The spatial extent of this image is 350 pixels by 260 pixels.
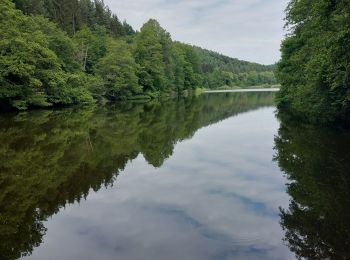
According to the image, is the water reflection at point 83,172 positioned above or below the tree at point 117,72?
below

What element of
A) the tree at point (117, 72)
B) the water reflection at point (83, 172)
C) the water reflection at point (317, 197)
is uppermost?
the tree at point (117, 72)

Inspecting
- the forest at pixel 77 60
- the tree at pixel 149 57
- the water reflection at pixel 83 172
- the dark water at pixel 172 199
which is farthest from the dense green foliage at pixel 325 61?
the tree at pixel 149 57

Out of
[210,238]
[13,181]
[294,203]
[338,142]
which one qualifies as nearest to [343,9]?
[338,142]

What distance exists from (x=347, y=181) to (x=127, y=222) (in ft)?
21.0

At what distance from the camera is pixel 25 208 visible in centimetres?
858

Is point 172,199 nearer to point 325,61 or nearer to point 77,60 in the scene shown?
point 325,61

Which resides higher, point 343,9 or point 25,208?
point 343,9

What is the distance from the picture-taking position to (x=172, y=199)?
31.7 feet

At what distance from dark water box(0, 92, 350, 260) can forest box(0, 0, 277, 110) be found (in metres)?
18.1

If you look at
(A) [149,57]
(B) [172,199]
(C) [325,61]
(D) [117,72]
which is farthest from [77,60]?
(B) [172,199]

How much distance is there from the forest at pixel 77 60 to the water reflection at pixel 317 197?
2545 cm

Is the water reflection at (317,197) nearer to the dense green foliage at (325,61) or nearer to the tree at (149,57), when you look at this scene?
the dense green foliage at (325,61)

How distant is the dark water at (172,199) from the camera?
676 cm

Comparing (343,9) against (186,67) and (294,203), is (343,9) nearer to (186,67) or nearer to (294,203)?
(294,203)
